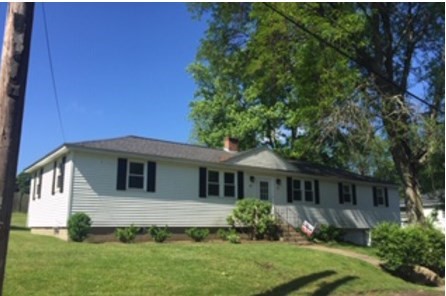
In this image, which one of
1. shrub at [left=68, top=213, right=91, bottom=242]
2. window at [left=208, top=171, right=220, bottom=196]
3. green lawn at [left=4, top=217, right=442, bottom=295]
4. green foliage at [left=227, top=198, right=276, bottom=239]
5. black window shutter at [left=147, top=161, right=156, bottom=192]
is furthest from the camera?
window at [left=208, top=171, right=220, bottom=196]

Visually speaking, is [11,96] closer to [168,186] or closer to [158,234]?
[158,234]

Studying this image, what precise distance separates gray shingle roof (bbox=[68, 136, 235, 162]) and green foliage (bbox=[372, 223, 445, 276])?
8202 millimetres

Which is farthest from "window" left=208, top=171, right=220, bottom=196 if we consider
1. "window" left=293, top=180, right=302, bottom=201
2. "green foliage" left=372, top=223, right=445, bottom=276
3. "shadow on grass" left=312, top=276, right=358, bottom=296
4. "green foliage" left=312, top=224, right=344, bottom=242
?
"shadow on grass" left=312, top=276, right=358, bottom=296

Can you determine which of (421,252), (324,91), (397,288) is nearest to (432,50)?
(324,91)

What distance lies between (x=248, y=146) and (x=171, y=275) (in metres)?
25.5

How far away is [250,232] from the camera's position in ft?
64.7

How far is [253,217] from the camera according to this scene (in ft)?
63.5

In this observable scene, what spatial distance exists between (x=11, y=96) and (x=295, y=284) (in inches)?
330

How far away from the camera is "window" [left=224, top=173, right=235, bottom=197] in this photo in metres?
20.5

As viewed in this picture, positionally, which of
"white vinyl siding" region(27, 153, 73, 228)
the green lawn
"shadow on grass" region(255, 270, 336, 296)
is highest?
"white vinyl siding" region(27, 153, 73, 228)

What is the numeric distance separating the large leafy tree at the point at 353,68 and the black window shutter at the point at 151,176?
6.77 metres

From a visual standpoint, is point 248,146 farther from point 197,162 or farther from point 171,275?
point 171,275

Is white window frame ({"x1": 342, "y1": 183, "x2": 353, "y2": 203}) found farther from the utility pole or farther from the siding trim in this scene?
the utility pole

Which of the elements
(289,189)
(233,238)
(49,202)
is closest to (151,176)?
(233,238)
